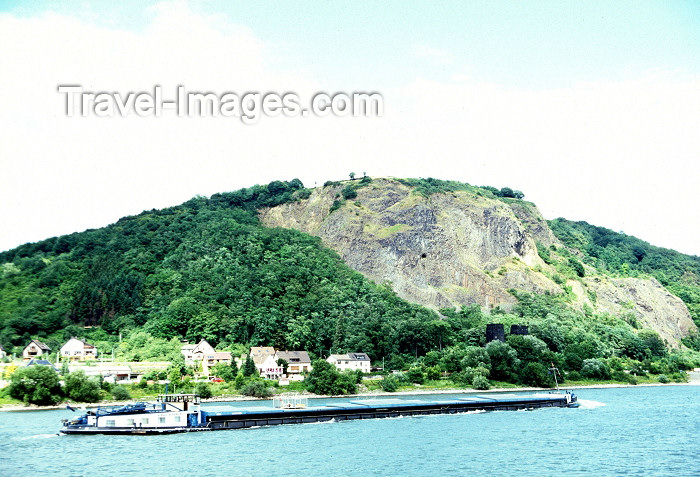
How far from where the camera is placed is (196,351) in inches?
4449

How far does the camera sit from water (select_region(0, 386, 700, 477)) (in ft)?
157

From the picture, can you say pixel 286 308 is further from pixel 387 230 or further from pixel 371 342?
pixel 387 230

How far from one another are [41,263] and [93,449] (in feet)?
147

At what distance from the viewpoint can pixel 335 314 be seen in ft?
427

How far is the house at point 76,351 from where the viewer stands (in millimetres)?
103750

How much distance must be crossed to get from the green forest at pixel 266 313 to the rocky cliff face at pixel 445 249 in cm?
589

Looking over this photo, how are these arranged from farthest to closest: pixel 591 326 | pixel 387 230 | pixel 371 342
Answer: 1. pixel 387 230
2. pixel 591 326
3. pixel 371 342

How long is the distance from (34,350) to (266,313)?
39.8 metres

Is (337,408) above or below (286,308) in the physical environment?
below

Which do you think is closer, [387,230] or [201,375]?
[201,375]

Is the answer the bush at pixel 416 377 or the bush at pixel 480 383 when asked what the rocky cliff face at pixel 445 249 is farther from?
the bush at pixel 480 383

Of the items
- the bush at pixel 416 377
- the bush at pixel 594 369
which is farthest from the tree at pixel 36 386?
the bush at pixel 594 369

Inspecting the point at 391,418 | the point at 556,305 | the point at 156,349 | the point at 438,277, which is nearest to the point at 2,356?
the point at 156,349

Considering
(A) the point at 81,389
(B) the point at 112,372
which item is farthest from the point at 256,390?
(A) the point at 81,389
